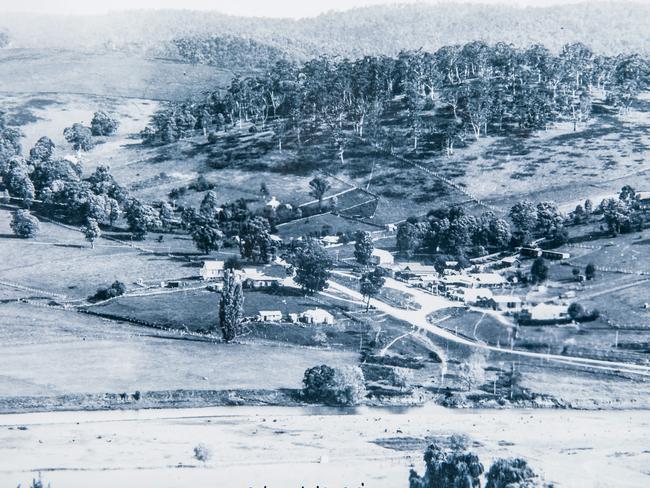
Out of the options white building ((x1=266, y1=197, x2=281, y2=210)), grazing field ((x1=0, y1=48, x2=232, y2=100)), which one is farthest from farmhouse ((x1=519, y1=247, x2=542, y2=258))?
grazing field ((x1=0, y1=48, x2=232, y2=100))

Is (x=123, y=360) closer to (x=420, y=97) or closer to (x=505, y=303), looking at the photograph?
(x=505, y=303)

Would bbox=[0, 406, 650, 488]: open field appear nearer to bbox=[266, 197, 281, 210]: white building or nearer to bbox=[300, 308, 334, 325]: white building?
bbox=[300, 308, 334, 325]: white building

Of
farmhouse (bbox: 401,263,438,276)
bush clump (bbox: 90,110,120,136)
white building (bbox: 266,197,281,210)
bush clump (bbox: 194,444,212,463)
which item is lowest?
bush clump (bbox: 194,444,212,463)

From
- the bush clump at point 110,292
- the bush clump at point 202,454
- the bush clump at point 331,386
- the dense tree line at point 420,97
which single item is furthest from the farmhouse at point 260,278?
the dense tree line at point 420,97

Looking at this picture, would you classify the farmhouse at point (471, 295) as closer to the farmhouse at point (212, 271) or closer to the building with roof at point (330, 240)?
the building with roof at point (330, 240)

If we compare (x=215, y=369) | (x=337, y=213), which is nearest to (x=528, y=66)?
(x=337, y=213)
